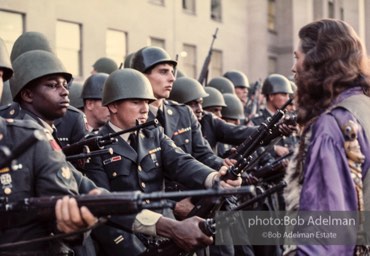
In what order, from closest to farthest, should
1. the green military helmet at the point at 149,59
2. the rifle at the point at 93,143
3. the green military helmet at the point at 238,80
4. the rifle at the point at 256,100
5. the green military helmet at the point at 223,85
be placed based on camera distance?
the rifle at the point at 93,143 → the green military helmet at the point at 149,59 → the green military helmet at the point at 223,85 → the green military helmet at the point at 238,80 → the rifle at the point at 256,100

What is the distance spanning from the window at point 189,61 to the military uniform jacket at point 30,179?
2255 centimetres

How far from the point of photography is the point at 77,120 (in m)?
6.57

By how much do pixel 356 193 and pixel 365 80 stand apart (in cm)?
63

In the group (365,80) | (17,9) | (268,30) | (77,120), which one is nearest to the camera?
(365,80)

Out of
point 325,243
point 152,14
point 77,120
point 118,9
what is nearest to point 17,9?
point 118,9

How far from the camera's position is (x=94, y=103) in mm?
8211

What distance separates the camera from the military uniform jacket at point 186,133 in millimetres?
7012

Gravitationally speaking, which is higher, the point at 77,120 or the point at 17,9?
the point at 17,9

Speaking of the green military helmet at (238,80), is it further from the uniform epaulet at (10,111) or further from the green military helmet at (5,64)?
the green military helmet at (5,64)

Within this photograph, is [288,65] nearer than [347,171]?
No

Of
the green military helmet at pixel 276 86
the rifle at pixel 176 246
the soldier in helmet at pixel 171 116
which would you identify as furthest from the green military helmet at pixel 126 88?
the green military helmet at pixel 276 86

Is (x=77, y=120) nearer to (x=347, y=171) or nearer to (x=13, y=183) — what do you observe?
(x=13, y=183)

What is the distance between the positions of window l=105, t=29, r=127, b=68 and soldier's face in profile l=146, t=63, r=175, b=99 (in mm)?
14973

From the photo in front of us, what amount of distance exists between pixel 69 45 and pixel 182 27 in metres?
6.61
